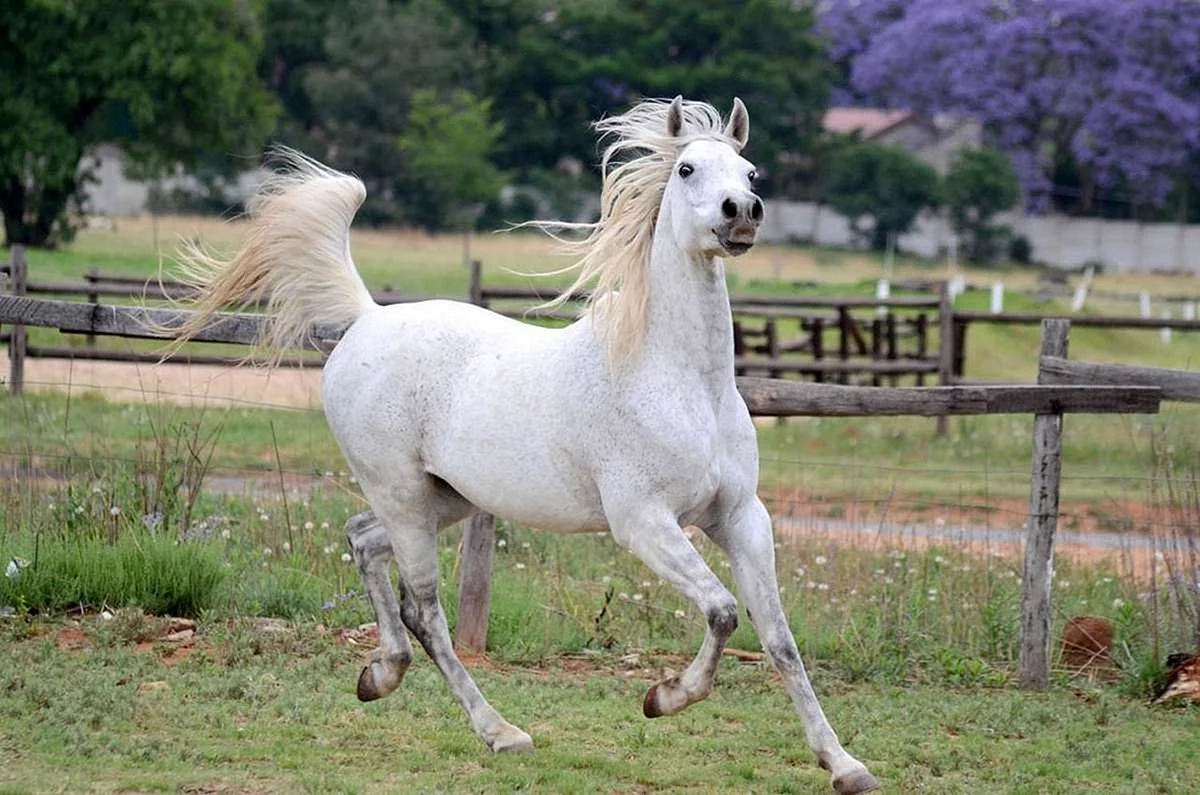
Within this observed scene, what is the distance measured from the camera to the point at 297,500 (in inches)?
354

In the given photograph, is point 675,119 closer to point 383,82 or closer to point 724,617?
point 724,617

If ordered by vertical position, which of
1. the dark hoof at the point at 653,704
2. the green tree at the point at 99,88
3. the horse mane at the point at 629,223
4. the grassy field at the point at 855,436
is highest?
the green tree at the point at 99,88

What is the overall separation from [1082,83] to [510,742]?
52.6m

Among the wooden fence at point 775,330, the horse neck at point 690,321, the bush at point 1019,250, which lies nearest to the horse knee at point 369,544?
the horse neck at point 690,321

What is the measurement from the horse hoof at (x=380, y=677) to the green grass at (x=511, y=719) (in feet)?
0.41

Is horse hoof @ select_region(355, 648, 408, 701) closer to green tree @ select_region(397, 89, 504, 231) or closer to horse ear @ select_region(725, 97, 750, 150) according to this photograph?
horse ear @ select_region(725, 97, 750, 150)

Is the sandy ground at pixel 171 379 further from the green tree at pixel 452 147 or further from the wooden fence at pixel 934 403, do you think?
the green tree at pixel 452 147

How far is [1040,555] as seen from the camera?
286 inches

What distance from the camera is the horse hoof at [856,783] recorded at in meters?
5.18

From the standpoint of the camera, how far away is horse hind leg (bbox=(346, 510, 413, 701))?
19.7ft

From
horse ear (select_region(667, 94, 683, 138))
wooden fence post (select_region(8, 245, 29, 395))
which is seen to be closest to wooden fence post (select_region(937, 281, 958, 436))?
wooden fence post (select_region(8, 245, 29, 395))

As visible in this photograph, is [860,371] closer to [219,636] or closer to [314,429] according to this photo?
[314,429]

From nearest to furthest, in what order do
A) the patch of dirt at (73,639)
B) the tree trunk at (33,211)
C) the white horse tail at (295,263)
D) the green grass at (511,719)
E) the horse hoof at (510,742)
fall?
the green grass at (511,719)
the horse hoof at (510,742)
the white horse tail at (295,263)
the patch of dirt at (73,639)
the tree trunk at (33,211)

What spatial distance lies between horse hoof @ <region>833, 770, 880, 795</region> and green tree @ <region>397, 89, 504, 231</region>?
37.8m
